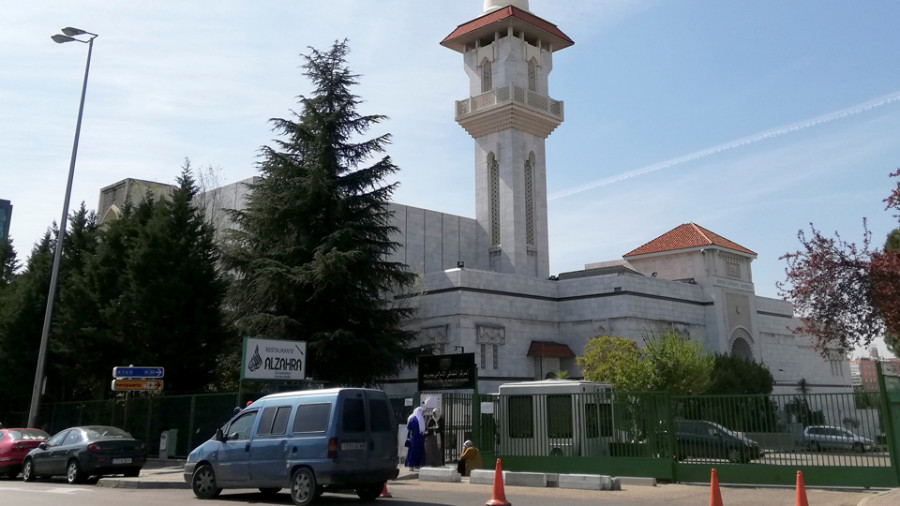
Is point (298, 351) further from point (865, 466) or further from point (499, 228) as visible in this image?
point (499, 228)

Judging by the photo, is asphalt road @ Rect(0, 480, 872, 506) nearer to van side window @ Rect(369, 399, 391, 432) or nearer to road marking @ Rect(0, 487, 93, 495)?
road marking @ Rect(0, 487, 93, 495)

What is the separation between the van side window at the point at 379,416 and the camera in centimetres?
1343

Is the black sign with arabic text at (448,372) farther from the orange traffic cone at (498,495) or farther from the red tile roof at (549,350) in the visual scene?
the red tile roof at (549,350)

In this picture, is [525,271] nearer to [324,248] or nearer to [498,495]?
[324,248]

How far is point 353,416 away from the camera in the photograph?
43.0 ft

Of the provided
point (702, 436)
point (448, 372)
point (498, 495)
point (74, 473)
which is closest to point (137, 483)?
point (74, 473)


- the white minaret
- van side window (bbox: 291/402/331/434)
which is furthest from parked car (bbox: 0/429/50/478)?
the white minaret

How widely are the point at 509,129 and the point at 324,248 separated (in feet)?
80.0

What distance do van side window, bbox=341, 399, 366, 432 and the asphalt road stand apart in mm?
1287

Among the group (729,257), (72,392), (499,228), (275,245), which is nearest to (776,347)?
(729,257)

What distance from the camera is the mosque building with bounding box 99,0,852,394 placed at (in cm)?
4156

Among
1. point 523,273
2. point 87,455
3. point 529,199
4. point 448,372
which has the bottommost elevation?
point 87,455

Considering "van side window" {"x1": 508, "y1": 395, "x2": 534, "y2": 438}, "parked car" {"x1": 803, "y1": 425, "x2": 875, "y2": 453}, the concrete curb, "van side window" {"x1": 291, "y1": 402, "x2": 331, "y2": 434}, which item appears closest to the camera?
"van side window" {"x1": 291, "y1": 402, "x2": 331, "y2": 434}

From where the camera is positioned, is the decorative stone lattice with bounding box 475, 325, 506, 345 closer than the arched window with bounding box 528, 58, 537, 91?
Yes
